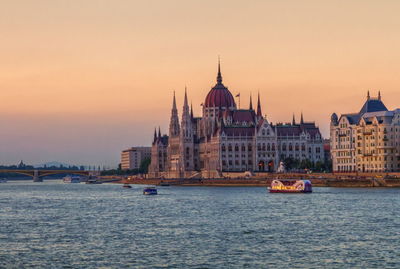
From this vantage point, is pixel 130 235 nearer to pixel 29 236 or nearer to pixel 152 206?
pixel 29 236

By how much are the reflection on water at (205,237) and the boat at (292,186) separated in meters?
47.1

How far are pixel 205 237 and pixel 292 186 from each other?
88.9m

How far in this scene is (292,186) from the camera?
158000 millimetres

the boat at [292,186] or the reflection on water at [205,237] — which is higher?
the boat at [292,186]

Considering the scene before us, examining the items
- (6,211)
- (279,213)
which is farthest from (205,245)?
(6,211)

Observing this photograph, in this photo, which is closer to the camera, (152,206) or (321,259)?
(321,259)

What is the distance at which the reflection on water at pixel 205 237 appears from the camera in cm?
5709

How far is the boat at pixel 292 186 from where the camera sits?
506 feet

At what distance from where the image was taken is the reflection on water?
5709 centimetres

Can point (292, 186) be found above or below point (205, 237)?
above

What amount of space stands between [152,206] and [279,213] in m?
24.7

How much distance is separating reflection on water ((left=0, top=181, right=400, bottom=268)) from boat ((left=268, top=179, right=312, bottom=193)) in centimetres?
4707

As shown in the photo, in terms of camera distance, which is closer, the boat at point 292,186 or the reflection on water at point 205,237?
the reflection on water at point 205,237

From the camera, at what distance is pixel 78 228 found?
261 ft
